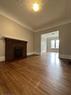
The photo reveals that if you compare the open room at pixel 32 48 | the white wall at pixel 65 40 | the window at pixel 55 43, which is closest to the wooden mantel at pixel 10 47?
the open room at pixel 32 48

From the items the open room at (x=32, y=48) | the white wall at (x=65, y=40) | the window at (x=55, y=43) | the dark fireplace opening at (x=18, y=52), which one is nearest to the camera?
the open room at (x=32, y=48)

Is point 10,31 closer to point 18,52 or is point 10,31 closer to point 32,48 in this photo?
point 18,52

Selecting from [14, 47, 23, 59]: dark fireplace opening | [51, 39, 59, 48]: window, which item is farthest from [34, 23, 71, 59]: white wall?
[51, 39, 59, 48]: window

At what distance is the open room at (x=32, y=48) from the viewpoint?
5.76ft

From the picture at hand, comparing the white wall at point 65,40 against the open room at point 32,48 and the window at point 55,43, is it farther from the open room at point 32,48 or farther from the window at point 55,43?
the window at point 55,43

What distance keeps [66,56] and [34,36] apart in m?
3.57

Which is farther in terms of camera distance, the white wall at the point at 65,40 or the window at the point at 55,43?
the window at the point at 55,43

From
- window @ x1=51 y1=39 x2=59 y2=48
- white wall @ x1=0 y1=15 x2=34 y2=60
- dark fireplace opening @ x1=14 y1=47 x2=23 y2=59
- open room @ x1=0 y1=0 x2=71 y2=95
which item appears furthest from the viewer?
window @ x1=51 y1=39 x2=59 y2=48

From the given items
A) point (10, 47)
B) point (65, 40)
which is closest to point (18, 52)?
point (10, 47)

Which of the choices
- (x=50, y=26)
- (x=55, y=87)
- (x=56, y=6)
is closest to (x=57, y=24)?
(x=50, y=26)

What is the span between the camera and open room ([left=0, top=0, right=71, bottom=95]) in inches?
69.1

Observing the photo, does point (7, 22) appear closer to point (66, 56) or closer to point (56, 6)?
point (56, 6)

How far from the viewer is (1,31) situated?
Result: 4371mm

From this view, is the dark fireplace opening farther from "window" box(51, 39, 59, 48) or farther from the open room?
"window" box(51, 39, 59, 48)
